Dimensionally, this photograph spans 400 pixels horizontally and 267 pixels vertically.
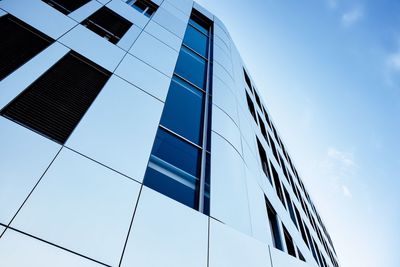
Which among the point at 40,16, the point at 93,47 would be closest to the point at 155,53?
the point at 93,47

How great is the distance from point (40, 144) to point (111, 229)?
1.72 m

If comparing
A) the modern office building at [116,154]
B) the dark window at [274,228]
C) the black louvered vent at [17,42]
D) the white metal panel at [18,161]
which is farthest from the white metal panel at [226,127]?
the black louvered vent at [17,42]

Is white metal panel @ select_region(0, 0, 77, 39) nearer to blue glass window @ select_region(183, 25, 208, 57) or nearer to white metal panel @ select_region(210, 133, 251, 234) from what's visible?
blue glass window @ select_region(183, 25, 208, 57)

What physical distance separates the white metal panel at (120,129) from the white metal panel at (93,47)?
0.81 m

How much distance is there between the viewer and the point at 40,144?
3.62 metres

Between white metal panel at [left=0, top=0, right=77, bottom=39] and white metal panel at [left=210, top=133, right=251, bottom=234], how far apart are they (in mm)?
4915

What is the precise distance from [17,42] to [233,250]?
6.56m

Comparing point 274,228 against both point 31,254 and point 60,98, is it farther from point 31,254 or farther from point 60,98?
point 60,98

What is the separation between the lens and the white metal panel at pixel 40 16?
5.78m

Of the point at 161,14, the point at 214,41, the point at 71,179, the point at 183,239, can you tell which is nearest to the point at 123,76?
the point at 71,179

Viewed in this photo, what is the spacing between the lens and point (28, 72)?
4668mm

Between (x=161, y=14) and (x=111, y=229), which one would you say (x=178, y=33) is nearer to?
(x=161, y=14)

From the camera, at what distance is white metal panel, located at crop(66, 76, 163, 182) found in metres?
4.10

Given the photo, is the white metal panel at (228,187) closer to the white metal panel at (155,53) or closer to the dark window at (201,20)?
the white metal panel at (155,53)
